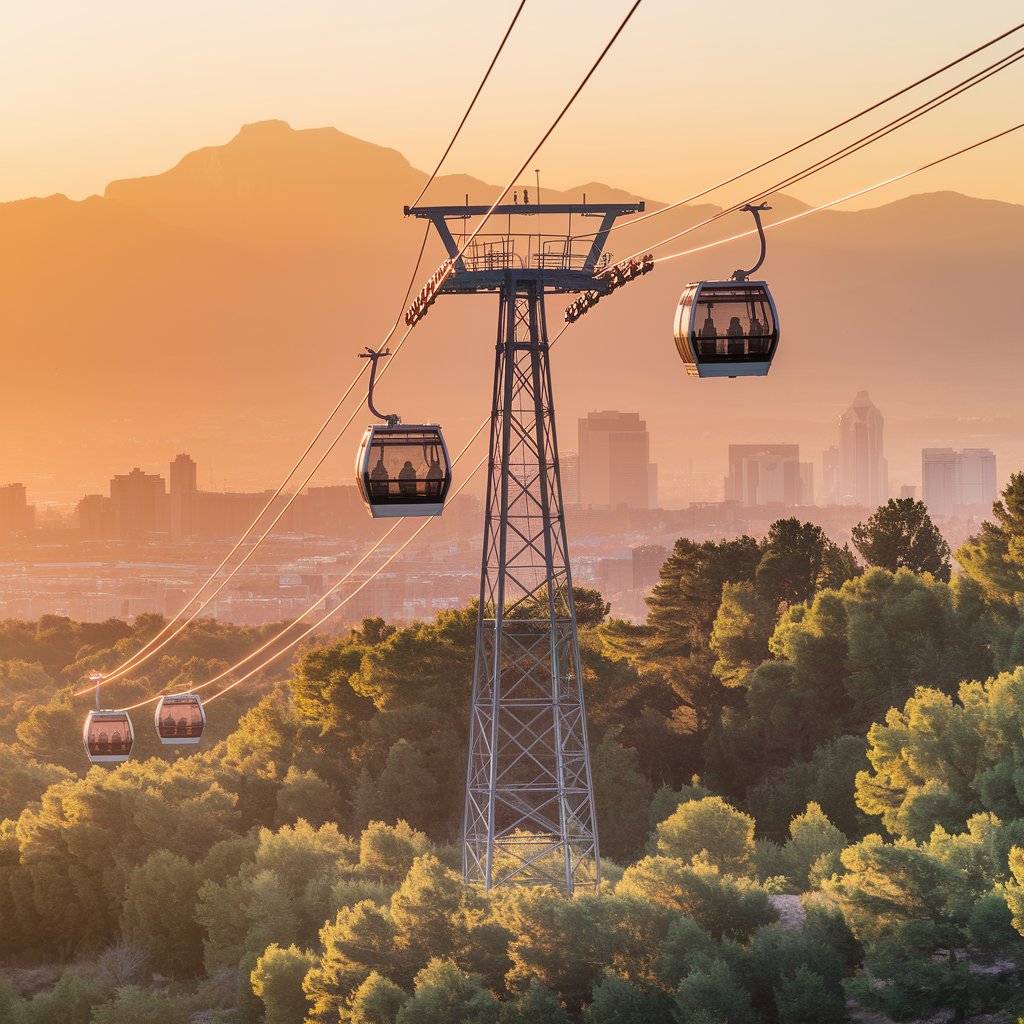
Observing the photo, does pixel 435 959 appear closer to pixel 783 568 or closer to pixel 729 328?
pixel 729 328

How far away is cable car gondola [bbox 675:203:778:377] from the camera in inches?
1384

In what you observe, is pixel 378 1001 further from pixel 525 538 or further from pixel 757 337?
pixel 757 337

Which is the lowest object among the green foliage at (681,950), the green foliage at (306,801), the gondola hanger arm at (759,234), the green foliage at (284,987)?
the green foliage at (284,987)

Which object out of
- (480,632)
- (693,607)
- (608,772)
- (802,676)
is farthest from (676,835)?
(693,607)

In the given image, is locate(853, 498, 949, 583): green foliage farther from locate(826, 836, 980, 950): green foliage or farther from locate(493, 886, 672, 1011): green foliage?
locate(493, 886, 672, 1011): green foliage

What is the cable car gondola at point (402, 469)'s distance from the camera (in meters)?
44.8

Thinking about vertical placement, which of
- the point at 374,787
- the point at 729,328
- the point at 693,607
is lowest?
the point at 374,787

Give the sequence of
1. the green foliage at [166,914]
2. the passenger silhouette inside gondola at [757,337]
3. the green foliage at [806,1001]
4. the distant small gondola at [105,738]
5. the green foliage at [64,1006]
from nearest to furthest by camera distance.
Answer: the passenger silhouette inside gondola at [757,337]
the green foliage at [806,1001]
the green foliage at [64,1006]
the distant small gondola at [105,738]
the green foliage at [166,914]

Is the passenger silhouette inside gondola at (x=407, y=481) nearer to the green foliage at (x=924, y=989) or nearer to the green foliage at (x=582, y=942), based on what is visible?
the green foliage at (x=582, y=942)

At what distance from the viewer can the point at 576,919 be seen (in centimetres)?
5350

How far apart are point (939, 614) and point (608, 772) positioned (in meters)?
18.6

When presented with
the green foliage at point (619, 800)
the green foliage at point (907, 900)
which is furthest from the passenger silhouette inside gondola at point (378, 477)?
the green foliage at point (619, 800)

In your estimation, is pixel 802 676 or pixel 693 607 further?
pixel 693 607

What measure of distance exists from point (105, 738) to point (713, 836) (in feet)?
77.6
